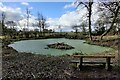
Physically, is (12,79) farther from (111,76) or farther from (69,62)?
(111,76)

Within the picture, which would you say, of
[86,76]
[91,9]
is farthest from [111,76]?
[91,9]

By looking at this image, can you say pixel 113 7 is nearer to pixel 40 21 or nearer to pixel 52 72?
pixel 52 72

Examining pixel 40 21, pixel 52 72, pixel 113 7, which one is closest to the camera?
pixel 52 72

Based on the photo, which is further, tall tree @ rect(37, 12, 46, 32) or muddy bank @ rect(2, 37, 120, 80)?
tall tree @ rect(37, 12, 46, 32)

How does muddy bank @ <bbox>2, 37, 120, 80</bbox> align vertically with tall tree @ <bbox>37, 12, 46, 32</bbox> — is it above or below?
below

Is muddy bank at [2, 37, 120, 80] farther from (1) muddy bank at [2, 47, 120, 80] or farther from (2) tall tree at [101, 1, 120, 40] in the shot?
(2) tall tree at [101, 1, 120, 40]

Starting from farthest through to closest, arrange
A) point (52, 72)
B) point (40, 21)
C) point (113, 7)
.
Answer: point (40, 21)
point (113, 7)
point (52, 72)

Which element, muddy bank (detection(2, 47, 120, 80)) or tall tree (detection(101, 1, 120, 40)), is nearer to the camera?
muddy bank (detection(2, 47, 120, 80))

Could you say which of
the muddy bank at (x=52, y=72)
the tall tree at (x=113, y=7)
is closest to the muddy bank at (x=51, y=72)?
the muddy bank at (x=52, y=72)

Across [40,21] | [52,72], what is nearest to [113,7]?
[52,72]

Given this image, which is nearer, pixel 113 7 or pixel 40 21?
pixel 113 7

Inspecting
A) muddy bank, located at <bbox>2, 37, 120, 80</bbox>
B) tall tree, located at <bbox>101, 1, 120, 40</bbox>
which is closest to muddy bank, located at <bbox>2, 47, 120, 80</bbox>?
muddy bank, located at <bbox>2, 37, 120, 80</bbox>

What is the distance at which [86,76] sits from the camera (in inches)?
157

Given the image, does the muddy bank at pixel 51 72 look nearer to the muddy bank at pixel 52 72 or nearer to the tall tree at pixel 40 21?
the muddy bank at pixel 52 72
